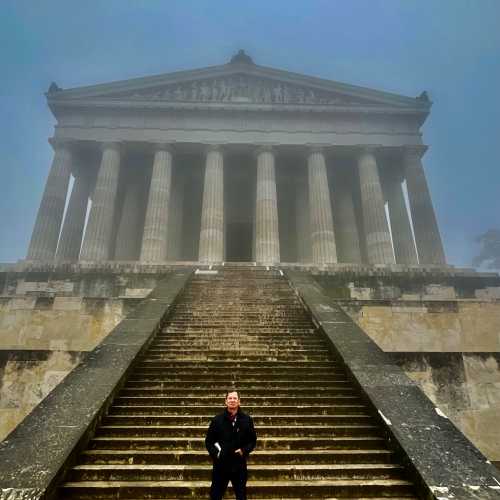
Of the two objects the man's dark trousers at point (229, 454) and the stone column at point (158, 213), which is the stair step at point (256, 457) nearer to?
the man's dark trousers at point (229, 454)

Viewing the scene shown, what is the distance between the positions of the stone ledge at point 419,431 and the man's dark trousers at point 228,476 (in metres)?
2.15

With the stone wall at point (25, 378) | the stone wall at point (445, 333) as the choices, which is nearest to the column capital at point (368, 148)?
the stone wall at point (445, 333)

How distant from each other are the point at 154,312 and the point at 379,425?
243 inches

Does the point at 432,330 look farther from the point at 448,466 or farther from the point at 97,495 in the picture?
the point at 97,495

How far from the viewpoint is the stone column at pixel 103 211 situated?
2348 centimetres

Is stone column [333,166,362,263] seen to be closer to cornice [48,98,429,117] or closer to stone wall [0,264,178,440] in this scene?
cornice [48,98,429,117]

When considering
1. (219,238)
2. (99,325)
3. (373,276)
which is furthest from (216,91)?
(99,325)

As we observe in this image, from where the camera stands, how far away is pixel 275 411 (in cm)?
645

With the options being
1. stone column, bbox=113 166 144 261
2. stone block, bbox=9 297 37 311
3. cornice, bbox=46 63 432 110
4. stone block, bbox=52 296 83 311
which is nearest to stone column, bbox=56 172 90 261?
stone column, bbox=113 166 144 261

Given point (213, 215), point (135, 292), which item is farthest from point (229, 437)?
point (213, 215)

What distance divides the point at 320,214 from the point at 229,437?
21.9 meters

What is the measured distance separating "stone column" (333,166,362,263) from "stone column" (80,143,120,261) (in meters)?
16.1

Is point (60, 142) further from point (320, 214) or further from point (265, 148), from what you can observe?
point (320, 214)

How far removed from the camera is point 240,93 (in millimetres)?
28375
